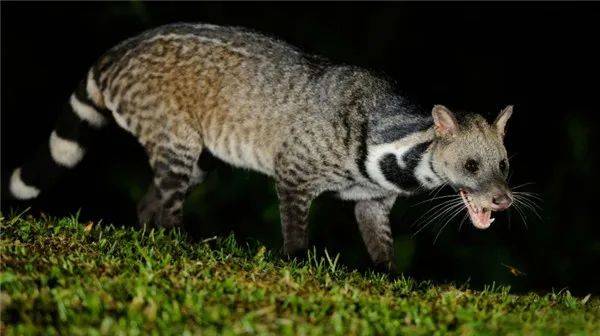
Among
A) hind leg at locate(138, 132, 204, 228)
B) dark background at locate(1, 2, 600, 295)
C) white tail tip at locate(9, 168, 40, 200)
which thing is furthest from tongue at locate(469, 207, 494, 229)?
dark background at locate(1, 2, 600, 295)

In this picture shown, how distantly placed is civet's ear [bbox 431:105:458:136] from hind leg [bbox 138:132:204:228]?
2.05m

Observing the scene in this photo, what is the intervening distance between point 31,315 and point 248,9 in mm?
9350

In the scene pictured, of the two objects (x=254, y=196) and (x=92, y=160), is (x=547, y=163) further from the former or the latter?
(x=92, y=160)

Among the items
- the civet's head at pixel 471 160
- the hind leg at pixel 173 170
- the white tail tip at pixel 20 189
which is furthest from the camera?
the white tail tip at pixel 20 189

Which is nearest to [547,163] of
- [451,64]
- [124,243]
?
[451,64]

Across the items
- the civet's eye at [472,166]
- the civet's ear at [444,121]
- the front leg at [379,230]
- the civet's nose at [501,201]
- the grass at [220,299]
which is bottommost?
the front leg at [379,230]

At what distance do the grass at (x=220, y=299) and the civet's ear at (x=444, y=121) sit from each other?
112 cm

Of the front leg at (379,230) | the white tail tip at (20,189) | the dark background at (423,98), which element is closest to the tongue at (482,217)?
the front leg at (379,230)

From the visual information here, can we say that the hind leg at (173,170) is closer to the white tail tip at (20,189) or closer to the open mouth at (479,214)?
the white tail tip at (20,189)

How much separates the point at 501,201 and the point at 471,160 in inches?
15.1

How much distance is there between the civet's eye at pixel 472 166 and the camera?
611 cm

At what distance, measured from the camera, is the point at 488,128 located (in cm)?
632

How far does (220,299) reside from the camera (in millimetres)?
4457

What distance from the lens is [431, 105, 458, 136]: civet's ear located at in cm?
612
